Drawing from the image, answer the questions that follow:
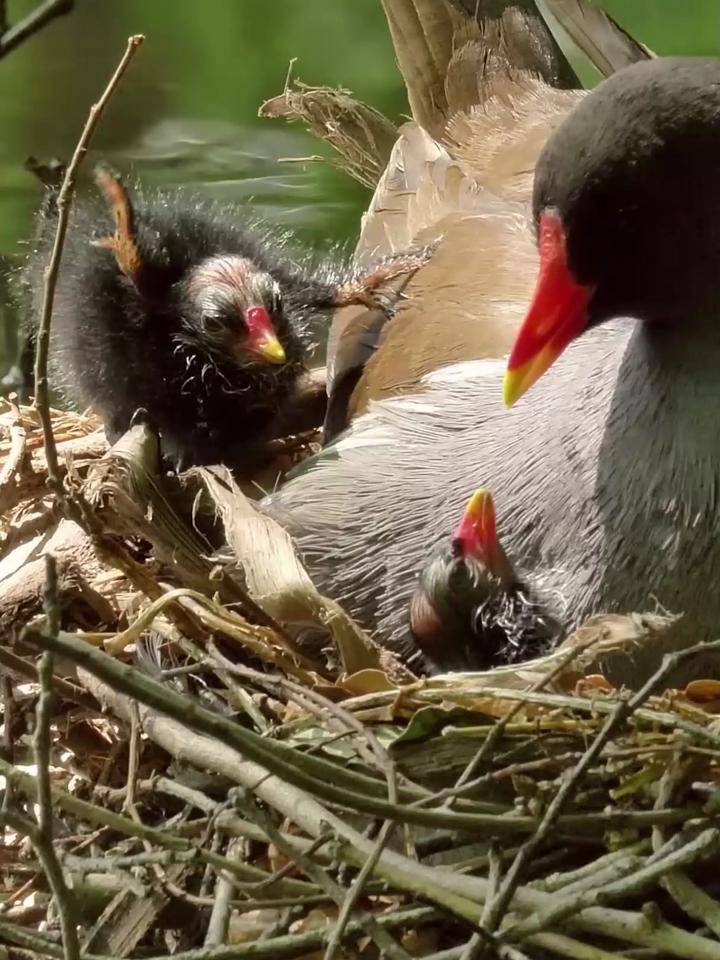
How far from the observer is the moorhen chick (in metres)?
0.81

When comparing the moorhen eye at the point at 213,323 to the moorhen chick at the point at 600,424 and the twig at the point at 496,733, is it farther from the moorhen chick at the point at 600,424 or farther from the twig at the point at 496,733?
the twig at the point at 496,733

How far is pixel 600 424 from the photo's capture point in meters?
0.95

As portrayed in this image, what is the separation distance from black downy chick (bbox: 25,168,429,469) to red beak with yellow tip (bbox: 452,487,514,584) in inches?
11.0

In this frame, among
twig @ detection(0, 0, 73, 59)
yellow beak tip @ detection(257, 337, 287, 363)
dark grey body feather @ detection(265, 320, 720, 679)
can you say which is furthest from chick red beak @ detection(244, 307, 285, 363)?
twig @ detection(0, 0, 73, 59)

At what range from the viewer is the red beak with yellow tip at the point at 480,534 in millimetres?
908

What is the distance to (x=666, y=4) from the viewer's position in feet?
5.43

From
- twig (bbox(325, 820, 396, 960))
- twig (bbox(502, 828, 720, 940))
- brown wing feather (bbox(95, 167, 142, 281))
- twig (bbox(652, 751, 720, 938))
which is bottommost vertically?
twig (bbox(652, 751, 720, 938))

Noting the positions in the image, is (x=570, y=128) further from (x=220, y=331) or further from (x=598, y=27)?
(x=598, y=27)

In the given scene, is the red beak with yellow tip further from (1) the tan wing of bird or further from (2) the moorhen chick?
(1) the tan wing of bird

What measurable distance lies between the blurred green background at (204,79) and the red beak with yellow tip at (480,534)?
0.90 m

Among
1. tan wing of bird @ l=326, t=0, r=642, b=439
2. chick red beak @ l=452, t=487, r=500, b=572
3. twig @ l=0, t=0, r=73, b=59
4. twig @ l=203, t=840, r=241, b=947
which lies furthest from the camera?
tan wing of bird @ l=326, t=0, r=642, b=439

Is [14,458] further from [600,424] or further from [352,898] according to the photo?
[352,898]

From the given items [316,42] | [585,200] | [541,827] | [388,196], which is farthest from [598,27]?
[541,827]

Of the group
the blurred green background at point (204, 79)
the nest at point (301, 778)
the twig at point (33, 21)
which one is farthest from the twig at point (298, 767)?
the blurred green background at point (204, 79)
